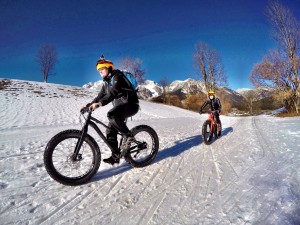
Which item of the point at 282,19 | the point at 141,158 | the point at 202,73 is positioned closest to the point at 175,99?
the point at 202,73

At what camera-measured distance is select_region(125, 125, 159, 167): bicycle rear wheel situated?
397 cm

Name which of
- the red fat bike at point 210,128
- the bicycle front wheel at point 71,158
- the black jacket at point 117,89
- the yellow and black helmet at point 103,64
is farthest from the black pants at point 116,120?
the red fat bike at point 210,128

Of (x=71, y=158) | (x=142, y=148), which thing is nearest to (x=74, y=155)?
(x=71, y=158)

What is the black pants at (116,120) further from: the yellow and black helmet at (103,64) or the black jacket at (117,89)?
the yellow and black helmet at (103,64)

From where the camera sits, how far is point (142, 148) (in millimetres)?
4172

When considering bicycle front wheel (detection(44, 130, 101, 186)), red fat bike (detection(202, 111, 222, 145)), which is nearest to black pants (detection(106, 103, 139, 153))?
bicycle front wheel (detection(44, 130, 101, 186))

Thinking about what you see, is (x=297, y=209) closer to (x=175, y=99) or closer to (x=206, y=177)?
(x=206, y=177)

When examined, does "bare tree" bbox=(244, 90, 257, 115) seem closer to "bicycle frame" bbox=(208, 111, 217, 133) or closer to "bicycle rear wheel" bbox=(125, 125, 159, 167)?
"bicycle frame" bbox=(208, 111, 217, 133)

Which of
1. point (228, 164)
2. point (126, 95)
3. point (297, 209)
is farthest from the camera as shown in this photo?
point (228, 164)

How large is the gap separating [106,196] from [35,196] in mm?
1008

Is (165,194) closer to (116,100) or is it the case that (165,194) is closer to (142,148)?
(142,148)

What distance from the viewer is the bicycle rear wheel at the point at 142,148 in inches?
156

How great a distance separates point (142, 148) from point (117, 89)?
54.1 inches

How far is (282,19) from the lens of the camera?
2256cm
